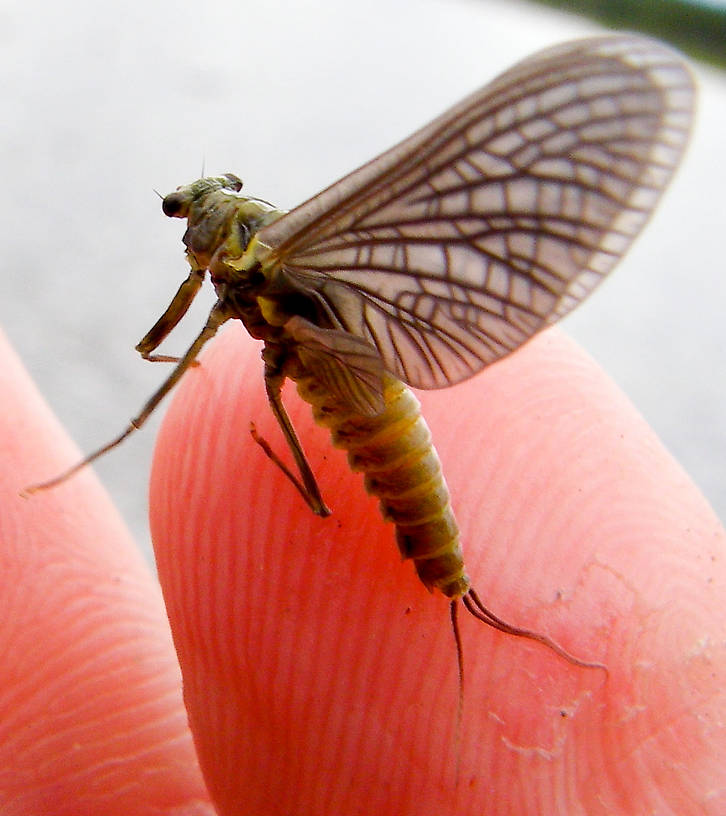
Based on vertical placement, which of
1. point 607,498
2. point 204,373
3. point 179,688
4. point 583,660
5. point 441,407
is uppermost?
point 204,373

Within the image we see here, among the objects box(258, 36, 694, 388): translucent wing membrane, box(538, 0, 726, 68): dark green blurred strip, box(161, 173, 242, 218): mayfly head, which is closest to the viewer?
box(258, 36, 694, 388): translucent wing membrane

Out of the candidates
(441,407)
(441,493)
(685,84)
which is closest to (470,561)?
(441,493)

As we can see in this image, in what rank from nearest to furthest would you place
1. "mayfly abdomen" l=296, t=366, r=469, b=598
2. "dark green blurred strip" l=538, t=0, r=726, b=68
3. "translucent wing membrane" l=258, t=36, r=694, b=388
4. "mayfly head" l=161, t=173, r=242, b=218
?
"translucent wing membrane" l=258, t=36, r=694, b=388, "mayfly abdomen" l=296, t=366, r=469, b=598, "mayfly head" l=161, t=173, r=242, b=218, "dark green blurred strip" l=538, t=0, r=726, b=68

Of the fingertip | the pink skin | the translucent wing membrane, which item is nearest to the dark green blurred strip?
the pink skin

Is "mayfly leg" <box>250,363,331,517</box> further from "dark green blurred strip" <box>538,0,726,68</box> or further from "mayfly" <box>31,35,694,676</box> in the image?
"dark green blurred strip" <box>538,0,726,68</box>

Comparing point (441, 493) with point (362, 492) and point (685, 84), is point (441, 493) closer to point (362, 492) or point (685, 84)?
point (362, 492)

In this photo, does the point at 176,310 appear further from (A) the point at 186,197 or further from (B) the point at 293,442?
(B) the point at 293,442
